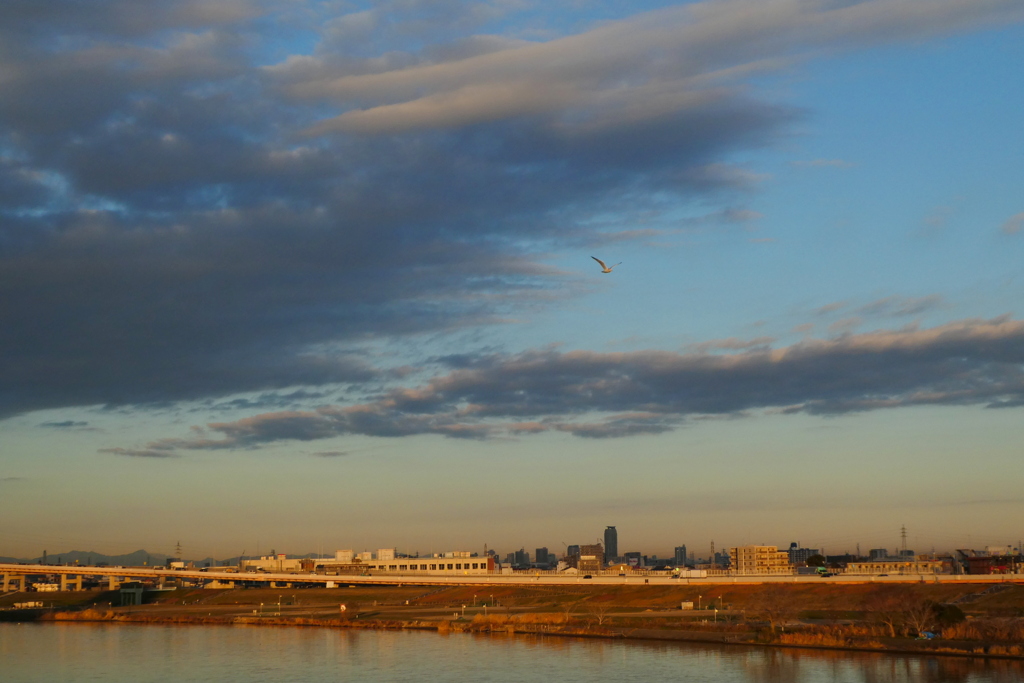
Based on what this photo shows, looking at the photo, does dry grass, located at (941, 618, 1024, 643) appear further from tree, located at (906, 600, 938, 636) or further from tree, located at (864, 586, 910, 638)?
tree, located at (864, 586, 910, 638)

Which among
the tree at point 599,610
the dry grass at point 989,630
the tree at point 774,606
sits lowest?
the tree at point 599,610

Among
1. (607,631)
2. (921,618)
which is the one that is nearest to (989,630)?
(921,618)

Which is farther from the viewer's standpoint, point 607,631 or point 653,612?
point 653,612

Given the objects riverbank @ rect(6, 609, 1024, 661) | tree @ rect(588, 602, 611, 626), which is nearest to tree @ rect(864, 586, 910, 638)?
riverbank @ rect(6, 609, 1024, 661)

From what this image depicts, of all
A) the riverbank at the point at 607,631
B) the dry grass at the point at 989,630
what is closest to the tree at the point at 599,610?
the riverbank at the point at 607,631

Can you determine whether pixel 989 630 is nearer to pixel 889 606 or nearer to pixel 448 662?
pixel 889 606

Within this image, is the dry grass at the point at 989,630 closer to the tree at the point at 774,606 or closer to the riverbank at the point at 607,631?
the riverbank at the point at 607,631

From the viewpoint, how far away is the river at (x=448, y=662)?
7162cm

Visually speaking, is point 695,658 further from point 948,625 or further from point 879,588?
point 879,588

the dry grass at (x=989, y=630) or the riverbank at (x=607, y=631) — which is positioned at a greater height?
the dry grass at (x=989, y=630)

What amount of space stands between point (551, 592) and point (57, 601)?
97416 mm

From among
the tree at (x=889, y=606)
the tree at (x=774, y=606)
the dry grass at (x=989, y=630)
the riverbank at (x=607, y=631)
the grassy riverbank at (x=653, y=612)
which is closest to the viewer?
the dry grass at (x=989, y=630)

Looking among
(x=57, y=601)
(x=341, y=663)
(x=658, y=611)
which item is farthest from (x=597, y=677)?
(x=57, y=601)

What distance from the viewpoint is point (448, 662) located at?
83688 millimetres
